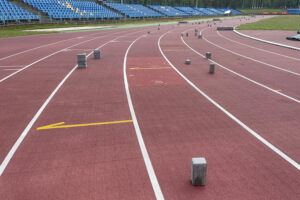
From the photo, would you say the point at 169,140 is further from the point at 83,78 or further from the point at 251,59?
the point at 251,59

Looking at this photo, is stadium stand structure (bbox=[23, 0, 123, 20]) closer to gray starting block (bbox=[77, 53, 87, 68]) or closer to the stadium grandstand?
the stadium grandstand

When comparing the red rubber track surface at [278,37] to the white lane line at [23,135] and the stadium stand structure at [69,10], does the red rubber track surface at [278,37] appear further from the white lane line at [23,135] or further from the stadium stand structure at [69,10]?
the stadium stand structure at [69,10]

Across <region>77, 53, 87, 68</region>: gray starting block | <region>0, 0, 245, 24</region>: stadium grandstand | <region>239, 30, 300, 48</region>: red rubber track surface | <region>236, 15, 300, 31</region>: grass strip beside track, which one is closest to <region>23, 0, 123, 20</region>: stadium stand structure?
<region>0, 0, 245, 24</region>: stadium grandstand

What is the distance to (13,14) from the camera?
37.7 metres

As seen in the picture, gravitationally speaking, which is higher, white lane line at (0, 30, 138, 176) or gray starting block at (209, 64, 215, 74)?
gray starting block at (209, 64, 215, 74)

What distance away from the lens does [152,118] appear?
721 cm

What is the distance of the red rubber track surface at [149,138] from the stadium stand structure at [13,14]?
100 feet

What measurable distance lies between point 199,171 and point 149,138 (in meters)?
2.07

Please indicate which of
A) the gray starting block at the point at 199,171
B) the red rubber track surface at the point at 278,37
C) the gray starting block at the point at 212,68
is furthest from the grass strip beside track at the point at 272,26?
the gray starting block at the point at 199,171

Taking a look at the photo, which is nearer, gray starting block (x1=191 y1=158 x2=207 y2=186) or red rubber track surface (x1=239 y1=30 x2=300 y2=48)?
gray starting block (x1=191 y1=158 x2=207 y2=186)

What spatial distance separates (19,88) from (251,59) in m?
13.8

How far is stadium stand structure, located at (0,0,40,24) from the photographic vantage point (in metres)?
36.1

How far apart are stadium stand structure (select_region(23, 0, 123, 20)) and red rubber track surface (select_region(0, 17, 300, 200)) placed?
38530mm

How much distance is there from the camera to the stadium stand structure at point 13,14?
36.1m
